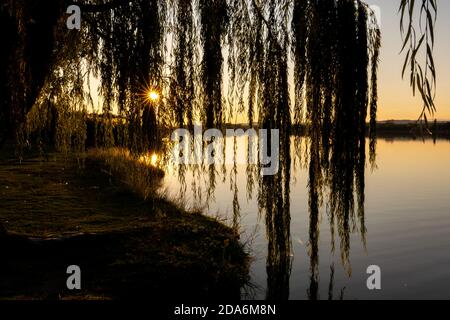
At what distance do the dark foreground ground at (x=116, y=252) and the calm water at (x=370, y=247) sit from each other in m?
0.70

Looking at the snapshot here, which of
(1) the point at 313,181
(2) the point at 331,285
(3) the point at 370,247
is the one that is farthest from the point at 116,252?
(3) the point at 370,247

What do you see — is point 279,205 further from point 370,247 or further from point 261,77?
point 370,247

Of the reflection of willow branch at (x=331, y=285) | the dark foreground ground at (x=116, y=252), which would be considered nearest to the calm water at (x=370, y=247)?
the reflection of willow branch at (x=331, y=285)

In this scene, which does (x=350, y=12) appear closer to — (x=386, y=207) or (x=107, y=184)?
(x=107, y=184)

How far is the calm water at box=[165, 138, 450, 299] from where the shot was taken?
809 centimetres

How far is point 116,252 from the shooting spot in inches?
294

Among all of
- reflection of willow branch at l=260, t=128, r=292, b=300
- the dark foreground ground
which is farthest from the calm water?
the dark foreground ground

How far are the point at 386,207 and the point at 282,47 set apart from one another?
48.1 feet

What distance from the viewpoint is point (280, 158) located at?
4023 mm

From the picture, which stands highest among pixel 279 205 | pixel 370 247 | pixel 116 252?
pixel 279 205

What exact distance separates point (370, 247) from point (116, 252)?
23.9 feet

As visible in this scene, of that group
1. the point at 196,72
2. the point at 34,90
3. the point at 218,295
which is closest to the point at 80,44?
the point at 34,90

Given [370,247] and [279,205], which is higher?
[279,205]

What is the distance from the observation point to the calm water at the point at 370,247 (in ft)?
26.6
